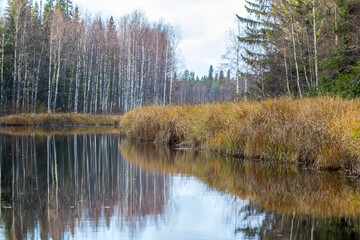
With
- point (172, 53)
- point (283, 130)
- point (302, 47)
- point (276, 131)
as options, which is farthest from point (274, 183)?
point (172, 53)

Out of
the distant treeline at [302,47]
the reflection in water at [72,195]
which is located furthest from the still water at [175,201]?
the distant treeline at [302,47]

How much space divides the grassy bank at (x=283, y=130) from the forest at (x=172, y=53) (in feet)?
6.17

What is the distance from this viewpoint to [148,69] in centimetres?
4869

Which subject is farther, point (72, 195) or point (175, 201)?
point (72, 195)

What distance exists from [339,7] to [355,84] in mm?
4711

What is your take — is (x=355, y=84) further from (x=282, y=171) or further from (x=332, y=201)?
(x=332, y=201)

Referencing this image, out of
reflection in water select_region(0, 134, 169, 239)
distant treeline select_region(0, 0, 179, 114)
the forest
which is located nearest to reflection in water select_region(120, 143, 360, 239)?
reflection in water select_region(0, 134, 169, 239)

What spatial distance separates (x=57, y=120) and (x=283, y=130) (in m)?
29.2

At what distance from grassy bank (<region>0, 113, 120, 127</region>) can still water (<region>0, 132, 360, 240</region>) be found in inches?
937

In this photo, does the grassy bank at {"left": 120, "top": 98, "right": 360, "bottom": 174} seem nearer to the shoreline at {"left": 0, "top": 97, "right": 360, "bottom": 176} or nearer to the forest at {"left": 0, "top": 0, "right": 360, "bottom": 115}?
the shoreline at {"left": 0, "top": 97, "right": 360, "bottom": 176}

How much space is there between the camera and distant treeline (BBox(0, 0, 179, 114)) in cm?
3919

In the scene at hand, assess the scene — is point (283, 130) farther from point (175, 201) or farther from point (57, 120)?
point (57, 120)

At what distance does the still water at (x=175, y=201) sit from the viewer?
5379 mm

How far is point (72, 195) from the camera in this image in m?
7.60
